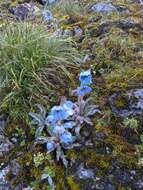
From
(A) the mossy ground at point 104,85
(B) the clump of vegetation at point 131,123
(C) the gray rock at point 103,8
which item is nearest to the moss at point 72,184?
(A) the mossy ground at point 104,85

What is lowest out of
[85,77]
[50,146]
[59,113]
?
[50,146]

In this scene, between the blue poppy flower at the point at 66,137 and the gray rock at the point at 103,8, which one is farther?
the gray rock at the point at 103,8

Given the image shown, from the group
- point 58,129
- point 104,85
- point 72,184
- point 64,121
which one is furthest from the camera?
point 104,85

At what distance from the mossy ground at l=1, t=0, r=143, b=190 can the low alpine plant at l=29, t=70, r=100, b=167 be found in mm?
64

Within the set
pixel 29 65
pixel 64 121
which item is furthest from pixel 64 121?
pixel 29 65

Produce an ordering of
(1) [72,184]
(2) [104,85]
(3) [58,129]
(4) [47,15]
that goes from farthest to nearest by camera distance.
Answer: (4) [47,15], (2) [104,85], (3) [58,129], (1) [72,184]

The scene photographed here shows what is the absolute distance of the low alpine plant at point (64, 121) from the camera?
2.78 meters

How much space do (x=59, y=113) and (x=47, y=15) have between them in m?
2.04

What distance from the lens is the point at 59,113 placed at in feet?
9.00

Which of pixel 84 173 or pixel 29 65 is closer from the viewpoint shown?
pixel 84 173

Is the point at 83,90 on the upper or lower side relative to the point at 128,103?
upper

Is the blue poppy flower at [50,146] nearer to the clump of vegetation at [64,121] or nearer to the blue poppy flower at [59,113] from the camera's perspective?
the clump of vegetation at [64,121]

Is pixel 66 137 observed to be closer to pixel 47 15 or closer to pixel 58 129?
pixel 58 129

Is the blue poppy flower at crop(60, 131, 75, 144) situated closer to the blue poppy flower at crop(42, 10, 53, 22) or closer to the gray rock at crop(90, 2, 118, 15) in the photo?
the blue poppy flower at crop(42, 10, 53, 22)
